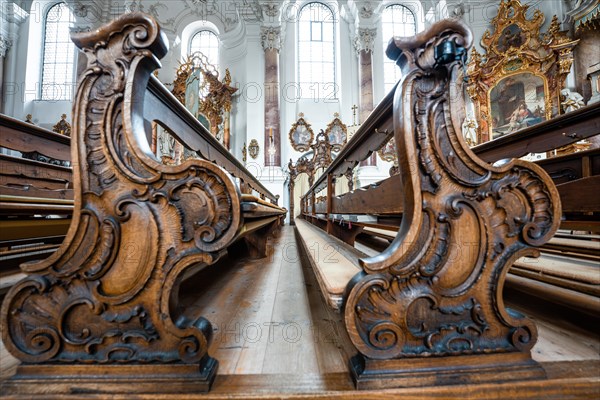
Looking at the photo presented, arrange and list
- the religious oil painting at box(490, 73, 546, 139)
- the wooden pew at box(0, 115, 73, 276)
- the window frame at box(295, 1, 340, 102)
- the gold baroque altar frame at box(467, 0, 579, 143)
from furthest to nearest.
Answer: the window frame at box(295, 1, 340, 102)
the religious oil painting at box(490, 73, 546, 139)
the gold baroque altar frame at box(467, 0, 579, 143)
the wooden pew at box(0, 115, 73, 276)

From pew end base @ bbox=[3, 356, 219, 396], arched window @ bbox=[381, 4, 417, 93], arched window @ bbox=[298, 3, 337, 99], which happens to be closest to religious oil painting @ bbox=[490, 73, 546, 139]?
arched window @ bbox=[381, 4, 417, 93]

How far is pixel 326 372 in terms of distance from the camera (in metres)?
0.76

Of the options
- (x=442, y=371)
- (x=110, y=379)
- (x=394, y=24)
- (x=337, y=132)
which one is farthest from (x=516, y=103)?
(x=110, y=379)

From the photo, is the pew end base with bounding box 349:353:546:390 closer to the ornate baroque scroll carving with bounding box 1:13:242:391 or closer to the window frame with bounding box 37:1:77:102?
the ornate baroque scroll carving with bounding box 1:13:242:391

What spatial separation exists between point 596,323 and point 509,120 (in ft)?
25.3

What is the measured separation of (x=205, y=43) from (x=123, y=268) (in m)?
10.4

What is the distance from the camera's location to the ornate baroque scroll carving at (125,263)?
2.36ft

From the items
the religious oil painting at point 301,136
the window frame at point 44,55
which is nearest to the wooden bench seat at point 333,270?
the religious oil painting at point 301,136

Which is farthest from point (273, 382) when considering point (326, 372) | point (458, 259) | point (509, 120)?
point (509, 120)

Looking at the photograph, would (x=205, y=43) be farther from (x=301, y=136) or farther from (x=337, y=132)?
(x=337, y=132)

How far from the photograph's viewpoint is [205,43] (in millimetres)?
9203

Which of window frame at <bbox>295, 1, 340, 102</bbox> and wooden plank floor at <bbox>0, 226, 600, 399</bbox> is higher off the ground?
window frame at <bbox>295, 1, 340, 102</bbox>

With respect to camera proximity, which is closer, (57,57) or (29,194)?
(29,194)

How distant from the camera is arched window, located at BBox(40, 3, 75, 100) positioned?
859 centimetres
